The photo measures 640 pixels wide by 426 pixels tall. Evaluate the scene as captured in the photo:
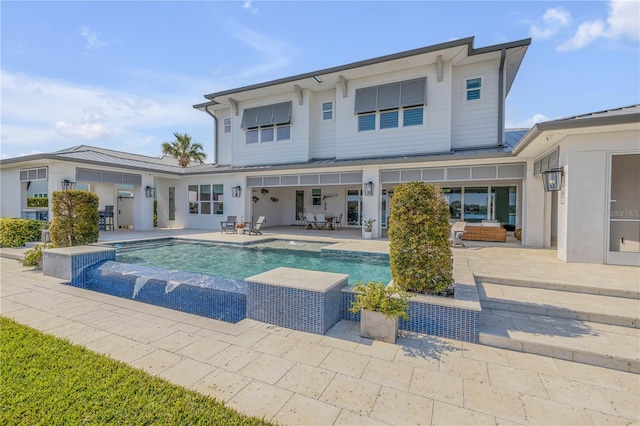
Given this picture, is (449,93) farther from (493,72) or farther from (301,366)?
(301,366)

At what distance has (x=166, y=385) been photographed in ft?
8.71

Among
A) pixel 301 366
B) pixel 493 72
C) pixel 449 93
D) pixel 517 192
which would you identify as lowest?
pixel 301 366

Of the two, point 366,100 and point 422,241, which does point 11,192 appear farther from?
point 422,241

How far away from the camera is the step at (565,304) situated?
3982 millimetres

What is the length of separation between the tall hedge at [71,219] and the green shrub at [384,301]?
7505 mm

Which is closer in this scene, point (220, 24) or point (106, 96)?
point (220, 24)

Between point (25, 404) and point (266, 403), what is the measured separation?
6.37 ft

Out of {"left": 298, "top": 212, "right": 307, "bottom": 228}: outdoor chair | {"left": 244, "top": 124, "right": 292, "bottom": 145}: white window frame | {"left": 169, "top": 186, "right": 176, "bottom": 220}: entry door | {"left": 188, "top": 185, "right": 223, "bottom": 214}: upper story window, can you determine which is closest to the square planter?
{"left": 244, "top": 124, "right": 292, "bottom": 145}: white window frame

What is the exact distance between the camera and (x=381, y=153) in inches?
515

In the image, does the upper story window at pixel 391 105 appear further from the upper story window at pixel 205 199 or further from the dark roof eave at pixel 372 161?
the upper story window at pixel 205 199

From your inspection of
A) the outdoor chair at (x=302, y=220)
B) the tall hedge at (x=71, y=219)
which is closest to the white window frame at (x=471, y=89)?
the outdoor chair at (x=302, y=220)

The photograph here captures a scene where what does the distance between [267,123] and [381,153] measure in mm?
6260

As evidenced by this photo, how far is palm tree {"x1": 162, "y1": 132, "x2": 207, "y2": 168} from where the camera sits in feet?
83.4

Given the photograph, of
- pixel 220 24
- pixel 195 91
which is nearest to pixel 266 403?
pixel 220 24
